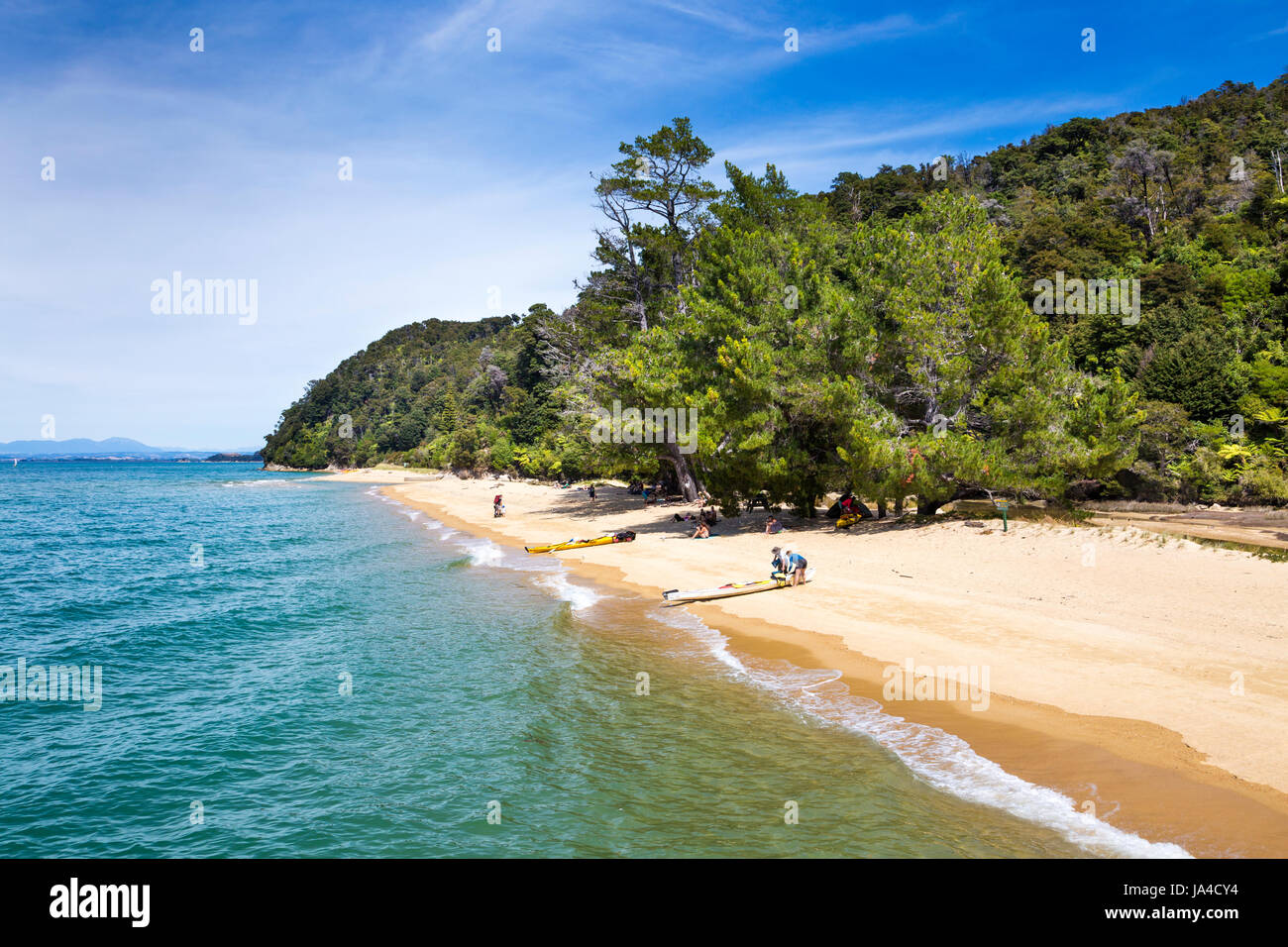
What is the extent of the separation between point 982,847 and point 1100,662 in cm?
712

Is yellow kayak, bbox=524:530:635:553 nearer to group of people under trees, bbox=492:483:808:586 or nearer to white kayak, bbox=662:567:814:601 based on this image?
group of people under trees, bbox=492:483:808:586

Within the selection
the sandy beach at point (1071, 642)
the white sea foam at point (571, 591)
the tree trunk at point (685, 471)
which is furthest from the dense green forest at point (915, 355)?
the white sea foam at point (571, 591)

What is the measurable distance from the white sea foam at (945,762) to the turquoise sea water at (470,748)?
0.05 m

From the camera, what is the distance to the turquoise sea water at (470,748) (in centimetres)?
922

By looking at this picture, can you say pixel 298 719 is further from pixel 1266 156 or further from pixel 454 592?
pixel 1266 156

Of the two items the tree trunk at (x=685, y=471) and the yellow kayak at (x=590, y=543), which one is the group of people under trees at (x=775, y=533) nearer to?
the tree trunk at (x=685, y=471)

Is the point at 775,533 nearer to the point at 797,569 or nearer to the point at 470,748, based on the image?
the point at 797,569

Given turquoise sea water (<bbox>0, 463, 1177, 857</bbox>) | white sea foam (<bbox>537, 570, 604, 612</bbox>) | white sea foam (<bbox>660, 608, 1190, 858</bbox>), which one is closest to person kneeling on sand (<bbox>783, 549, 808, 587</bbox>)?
turquoise sea water (<bbox>0, 463, 1177, 857</bbox>)

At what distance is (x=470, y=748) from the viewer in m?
12.2

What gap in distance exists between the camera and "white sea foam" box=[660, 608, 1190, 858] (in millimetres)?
8438

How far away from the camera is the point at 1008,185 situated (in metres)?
108

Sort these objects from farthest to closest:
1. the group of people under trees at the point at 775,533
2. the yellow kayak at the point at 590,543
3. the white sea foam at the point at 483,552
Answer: the yellow kayak at the point at 590,543 < the white sea foam at the point at 483,552 < the group of people under trees at the point at 775,533

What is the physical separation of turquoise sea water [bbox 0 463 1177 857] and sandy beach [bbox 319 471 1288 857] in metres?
0.85
